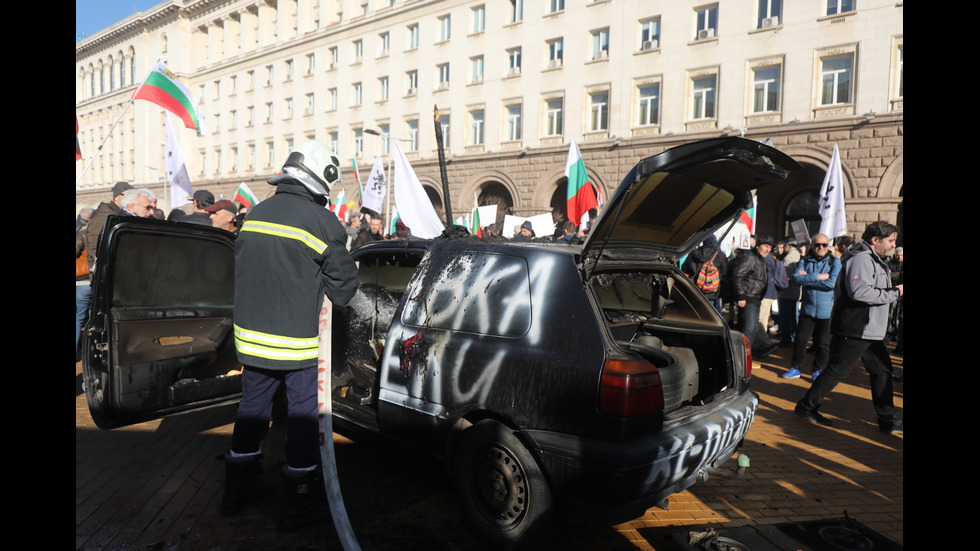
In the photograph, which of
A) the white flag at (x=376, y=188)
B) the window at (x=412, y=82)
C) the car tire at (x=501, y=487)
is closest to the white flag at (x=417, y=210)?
the car tire at (x=501, y=487)

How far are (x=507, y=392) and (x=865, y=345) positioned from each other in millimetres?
4031

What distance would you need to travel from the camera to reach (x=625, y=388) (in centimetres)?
265

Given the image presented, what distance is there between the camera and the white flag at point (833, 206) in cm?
1153

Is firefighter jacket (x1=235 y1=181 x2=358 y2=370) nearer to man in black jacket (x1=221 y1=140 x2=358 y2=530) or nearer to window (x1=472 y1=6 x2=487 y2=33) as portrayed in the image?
man in black jacket (x1=221 y1=140 x2=358 y2=530)

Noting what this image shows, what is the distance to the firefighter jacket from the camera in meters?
3.16

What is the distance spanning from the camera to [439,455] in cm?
332

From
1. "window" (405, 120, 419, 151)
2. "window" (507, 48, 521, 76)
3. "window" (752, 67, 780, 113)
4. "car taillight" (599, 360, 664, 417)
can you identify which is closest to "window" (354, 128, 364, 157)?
"window" (405, 120, 419, 151)

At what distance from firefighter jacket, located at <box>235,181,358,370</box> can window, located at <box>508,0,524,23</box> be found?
26.4 m

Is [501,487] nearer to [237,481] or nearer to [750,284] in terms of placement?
[237,481]

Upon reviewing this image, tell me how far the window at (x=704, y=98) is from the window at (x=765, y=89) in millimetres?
1419

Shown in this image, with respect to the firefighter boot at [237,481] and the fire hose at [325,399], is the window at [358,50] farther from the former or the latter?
the firefighter boot at [237,481]
